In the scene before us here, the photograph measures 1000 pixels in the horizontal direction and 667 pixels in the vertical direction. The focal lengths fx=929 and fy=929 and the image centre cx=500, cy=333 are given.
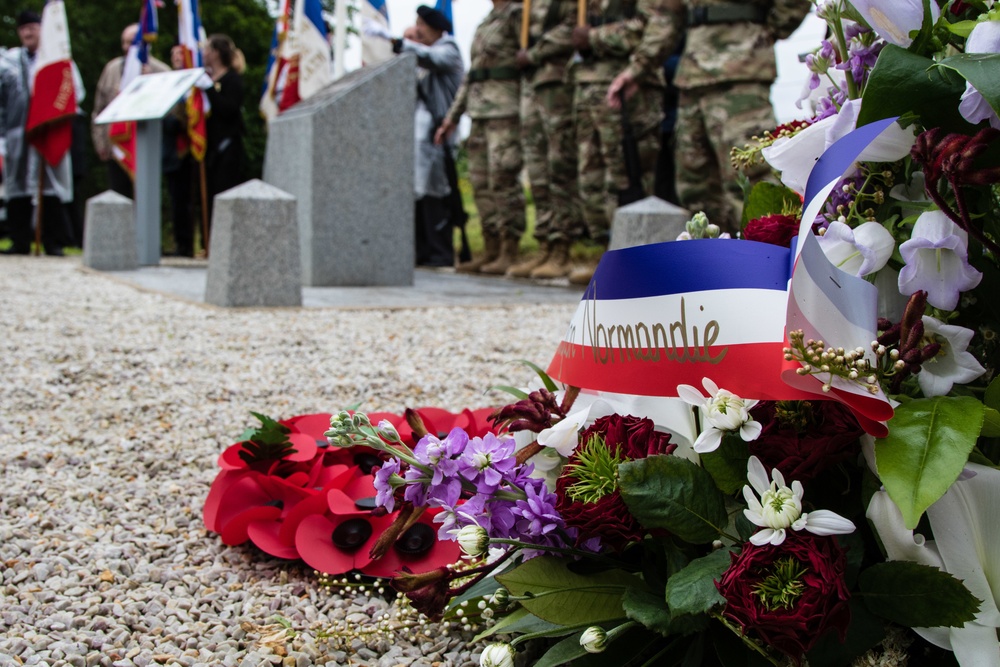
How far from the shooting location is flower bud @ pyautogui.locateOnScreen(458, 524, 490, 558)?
3.18 feet

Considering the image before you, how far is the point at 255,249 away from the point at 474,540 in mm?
4207

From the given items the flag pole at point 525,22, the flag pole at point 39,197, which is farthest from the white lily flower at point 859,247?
the flag pole at point 39,197

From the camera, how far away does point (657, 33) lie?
19.2 feet

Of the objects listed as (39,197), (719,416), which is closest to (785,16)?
(719,416)

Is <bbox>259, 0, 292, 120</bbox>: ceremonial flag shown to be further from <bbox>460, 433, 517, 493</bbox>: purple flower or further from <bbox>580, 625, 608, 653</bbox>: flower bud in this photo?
<bbox>580, 625, 608, 653</bbox>: flower bud

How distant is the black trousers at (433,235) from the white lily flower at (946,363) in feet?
30.2

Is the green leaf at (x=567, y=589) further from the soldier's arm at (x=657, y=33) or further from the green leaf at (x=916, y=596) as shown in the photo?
the soldier's arm at (x=657, y=33)

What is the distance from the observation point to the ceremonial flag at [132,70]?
31.6 ft

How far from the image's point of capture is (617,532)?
97 centimetres

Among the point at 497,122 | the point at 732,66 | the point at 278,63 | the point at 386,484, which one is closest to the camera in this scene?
the point at 386,484

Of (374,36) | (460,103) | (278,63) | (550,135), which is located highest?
(374,36)

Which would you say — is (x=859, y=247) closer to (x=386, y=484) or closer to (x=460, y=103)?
(x=386, y=484)

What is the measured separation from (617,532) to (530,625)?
0.69 feet

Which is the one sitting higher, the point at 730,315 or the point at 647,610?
the point at 730,315
